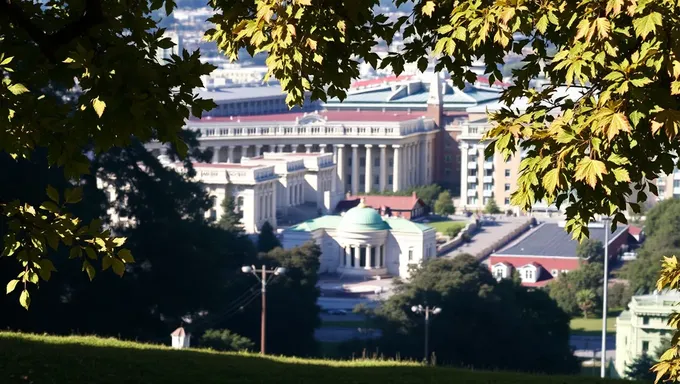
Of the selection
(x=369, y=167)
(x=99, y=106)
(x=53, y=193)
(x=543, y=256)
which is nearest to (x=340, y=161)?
A: (x=369, y=167)

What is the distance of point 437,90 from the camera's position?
12912 centimetres

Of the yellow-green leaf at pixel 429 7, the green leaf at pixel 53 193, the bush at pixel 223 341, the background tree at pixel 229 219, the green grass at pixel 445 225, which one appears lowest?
the bush at pixel 223 341

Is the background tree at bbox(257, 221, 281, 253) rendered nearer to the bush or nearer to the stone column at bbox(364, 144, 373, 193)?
the bush

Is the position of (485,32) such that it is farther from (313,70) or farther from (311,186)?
(311,186)

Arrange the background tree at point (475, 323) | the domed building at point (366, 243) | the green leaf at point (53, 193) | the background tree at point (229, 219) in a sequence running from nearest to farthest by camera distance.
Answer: the green leaf at point (53, 193) → the background tree at point (475, 323) → the background tree at point (229, 219) → the domed building at point (366, 243)

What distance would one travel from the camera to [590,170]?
24.4 ft

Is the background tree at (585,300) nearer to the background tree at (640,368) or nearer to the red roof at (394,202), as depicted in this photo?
the background tree at (640,368)

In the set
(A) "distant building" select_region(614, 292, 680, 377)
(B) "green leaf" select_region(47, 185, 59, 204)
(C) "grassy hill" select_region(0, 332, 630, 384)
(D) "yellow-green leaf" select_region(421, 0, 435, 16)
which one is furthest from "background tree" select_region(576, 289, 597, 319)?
(B) "green leaf" select_region(47, 185, 59, 204)

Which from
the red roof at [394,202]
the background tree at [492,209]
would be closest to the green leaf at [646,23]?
the red roof at [394,202]

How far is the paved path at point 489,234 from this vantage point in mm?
81250

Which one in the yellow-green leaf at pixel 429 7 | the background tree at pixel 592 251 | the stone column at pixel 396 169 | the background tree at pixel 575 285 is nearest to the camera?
the yellow-green leaf at pixel 429 7

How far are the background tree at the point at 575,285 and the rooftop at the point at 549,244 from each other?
35.9 ft

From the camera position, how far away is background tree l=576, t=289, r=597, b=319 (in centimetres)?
5722

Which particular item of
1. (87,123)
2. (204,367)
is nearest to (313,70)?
(87,123)
